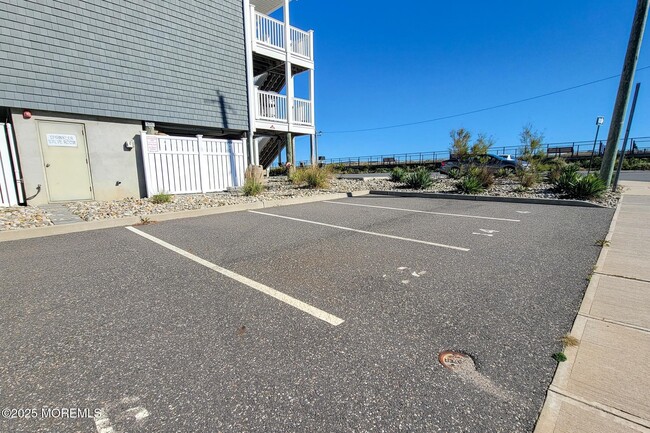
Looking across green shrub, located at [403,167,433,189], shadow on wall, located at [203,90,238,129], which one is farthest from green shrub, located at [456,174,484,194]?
shadow on wall, located at [203,90,238,129]

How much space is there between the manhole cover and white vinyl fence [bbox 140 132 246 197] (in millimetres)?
9678

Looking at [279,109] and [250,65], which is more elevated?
[250,65]

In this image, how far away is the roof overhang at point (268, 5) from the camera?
13.2m

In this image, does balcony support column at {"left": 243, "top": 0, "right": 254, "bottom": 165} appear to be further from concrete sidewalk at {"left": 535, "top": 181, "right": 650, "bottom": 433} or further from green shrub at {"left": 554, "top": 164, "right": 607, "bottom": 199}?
concrete sidewalk at {"left": 535, "top": 181, "right": 650, "bottom": 433}

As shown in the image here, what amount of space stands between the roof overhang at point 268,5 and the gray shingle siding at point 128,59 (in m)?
2.60

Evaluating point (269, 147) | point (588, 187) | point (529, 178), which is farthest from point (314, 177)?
point (269, 147)

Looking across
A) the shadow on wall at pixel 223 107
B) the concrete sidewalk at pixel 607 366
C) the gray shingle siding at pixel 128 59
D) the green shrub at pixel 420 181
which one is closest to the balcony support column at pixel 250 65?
the gray shingle siding at pixel 128 59

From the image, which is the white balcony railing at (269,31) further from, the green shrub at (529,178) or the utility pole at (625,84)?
the utility pole at (625,84)

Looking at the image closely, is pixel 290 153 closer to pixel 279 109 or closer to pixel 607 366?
pixel 279 109

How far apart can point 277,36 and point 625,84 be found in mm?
12456

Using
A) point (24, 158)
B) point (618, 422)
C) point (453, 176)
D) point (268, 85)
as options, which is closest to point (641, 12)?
point (453, 176)

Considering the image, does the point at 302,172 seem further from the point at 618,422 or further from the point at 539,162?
the point at 618,422

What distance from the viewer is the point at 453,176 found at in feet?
46.4

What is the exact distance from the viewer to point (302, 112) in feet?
45.5
